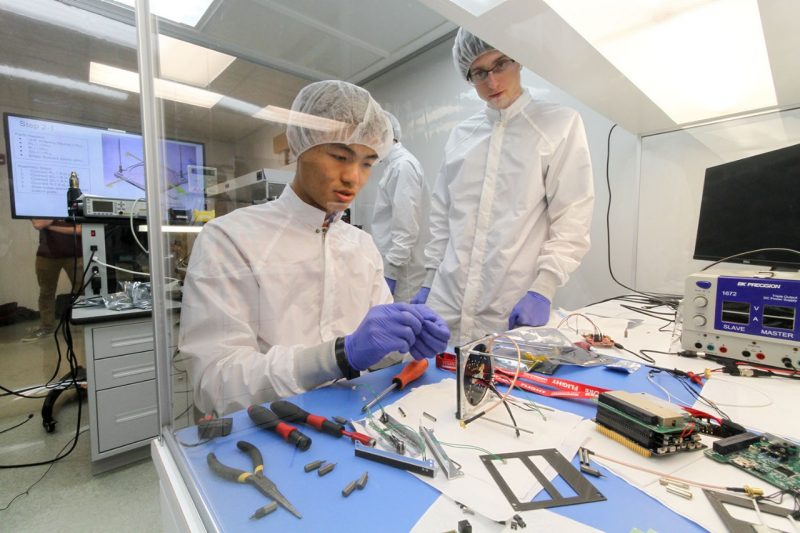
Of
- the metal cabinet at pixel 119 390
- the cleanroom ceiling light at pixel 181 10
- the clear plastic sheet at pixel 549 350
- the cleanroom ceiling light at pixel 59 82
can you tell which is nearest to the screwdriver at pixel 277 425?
the clear plastic sheet at pixel 549 350

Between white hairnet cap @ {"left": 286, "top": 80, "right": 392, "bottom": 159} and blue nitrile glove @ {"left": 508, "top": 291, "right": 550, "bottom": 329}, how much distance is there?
752mm

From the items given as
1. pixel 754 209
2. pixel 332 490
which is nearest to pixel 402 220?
pixel 332 490

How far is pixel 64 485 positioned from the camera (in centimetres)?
172

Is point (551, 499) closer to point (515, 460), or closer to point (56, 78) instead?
point (515, 460)

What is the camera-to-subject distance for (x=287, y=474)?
514 mm

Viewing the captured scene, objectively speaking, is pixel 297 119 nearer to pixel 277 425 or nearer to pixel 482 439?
pixel 277 425

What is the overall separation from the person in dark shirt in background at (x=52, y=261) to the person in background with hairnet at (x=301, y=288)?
7.78 ft

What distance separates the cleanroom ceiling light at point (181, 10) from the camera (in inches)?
27.0

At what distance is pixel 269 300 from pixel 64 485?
69.3 inches

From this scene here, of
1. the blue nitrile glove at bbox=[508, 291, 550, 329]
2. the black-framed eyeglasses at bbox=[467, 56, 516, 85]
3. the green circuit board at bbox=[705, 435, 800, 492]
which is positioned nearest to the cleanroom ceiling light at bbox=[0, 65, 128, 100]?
the black-framed eyeglasses at bbox=[467, 56, 516, 85]

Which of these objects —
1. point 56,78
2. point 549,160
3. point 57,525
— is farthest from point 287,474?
point 56,78

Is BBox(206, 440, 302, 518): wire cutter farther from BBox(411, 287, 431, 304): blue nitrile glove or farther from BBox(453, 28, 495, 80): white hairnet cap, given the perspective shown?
BBox(453, 28, 495, 80): white hairnet cap

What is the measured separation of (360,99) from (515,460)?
82cm

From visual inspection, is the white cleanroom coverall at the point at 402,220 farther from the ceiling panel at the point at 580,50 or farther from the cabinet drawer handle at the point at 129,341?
the cabinet drawer handle at the point at 129,341
